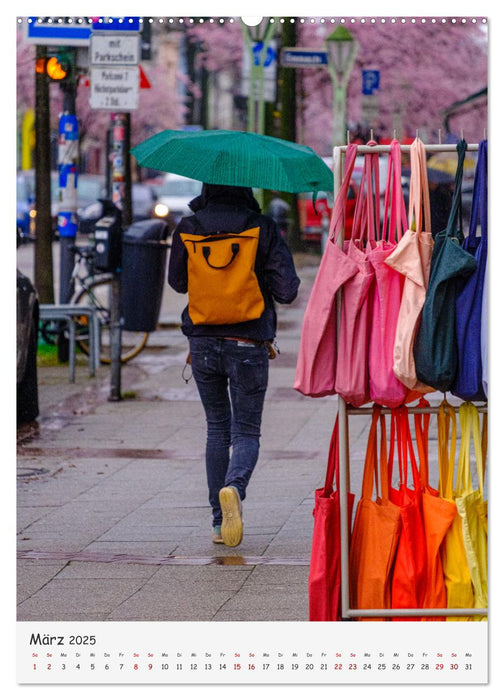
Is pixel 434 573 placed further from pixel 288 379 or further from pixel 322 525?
pixel 288 379

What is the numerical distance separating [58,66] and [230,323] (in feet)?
22.3

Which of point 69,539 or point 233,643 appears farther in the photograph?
point 69,539

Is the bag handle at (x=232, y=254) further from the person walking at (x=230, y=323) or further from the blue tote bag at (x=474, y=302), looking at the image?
the blue tote bag at (x=474, y=302)

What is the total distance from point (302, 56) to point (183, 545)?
12.0m

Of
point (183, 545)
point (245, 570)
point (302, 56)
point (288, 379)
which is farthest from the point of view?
point (302, 56)

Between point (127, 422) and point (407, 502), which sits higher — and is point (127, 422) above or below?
below

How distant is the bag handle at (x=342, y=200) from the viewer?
4.34 m

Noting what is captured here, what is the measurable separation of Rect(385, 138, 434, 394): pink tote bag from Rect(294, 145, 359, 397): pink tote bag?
0.54 feet

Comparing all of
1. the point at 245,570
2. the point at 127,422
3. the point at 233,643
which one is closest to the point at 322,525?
the point at 233,643

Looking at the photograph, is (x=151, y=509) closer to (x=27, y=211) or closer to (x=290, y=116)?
(x=27, y=211)

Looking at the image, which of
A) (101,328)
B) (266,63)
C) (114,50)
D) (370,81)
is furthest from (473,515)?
(370,81)

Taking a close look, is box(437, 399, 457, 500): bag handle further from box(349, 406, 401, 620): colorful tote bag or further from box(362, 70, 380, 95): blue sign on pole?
box(362, 70, 380, 95): blue sign on pole

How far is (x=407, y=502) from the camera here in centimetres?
443
